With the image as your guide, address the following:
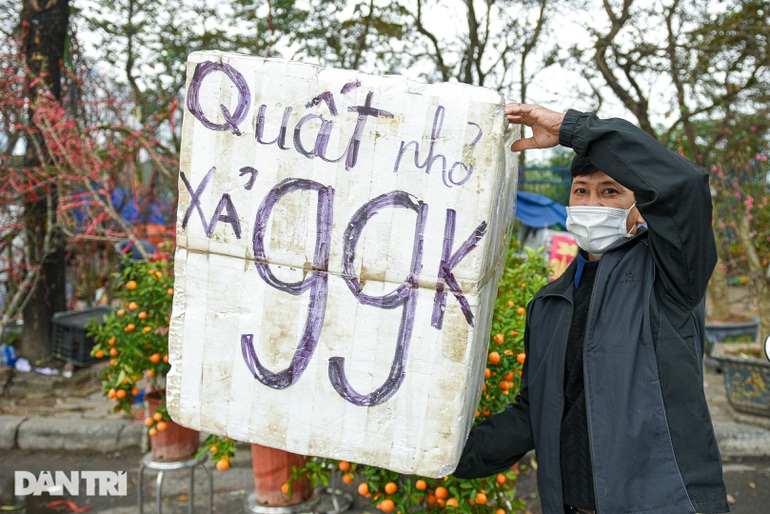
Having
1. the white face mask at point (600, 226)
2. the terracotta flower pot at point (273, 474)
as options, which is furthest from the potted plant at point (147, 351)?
the white face mask at point (600, 226)

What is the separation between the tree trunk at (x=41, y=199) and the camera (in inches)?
214

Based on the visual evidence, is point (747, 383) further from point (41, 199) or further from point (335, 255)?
point (41, 199)

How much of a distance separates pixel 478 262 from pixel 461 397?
11.9 inches

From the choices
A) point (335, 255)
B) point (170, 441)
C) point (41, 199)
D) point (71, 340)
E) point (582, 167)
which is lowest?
point (71, 340)

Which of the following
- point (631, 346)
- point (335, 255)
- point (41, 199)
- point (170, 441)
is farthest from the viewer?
point (41, 199)

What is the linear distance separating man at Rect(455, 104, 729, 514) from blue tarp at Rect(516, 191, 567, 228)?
24.9ft

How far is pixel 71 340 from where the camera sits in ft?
18.7

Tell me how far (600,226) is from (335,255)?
79 centimetres

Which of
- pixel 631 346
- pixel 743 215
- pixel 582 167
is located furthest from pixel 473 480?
pixel 743 215

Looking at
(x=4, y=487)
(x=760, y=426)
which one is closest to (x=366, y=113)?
(x=4, y=487)

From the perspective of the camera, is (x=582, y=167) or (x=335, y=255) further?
(x=582, y=167)

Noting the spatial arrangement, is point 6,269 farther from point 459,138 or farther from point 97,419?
point 459,138

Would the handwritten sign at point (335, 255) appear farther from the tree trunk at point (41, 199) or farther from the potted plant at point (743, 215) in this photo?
the potted plant at point (743, 215)

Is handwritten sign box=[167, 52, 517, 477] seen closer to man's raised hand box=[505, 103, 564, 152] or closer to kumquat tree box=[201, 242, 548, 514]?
man's raised hand box=[505, 103, 564, 152]
